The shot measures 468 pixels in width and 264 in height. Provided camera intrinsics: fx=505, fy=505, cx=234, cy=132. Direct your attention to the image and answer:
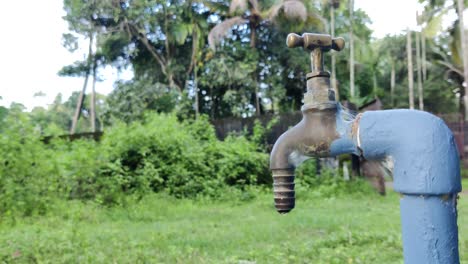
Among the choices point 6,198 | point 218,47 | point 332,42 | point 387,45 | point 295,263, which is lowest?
point 295,263

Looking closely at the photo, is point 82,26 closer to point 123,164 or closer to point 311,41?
point 123,164

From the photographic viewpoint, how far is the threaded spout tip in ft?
5.08

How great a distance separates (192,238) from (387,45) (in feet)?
84.5

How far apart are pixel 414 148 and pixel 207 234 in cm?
431

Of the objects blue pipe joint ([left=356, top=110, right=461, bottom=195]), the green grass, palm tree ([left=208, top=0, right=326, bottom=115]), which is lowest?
the green grass

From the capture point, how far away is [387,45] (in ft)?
93.4

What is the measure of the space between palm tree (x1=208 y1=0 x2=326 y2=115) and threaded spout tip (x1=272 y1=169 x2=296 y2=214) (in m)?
Answer: 14.2

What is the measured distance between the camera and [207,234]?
17.7 feet

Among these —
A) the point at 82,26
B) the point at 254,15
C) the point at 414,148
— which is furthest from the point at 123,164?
the point at 82,26

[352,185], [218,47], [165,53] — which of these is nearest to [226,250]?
[352,185]

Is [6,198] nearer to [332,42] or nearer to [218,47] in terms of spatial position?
[332,42]

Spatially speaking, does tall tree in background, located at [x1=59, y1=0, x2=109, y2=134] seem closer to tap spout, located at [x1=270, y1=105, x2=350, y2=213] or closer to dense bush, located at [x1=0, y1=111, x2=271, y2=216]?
dense bush, located at [x1=0, y1=111, x2=271, y2=216]

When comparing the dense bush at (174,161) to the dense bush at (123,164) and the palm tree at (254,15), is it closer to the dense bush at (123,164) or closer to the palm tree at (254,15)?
the dense bush at (123,164)

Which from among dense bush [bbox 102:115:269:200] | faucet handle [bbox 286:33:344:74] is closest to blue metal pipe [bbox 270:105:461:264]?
faucet handle [bbox 286:33:344:74]
